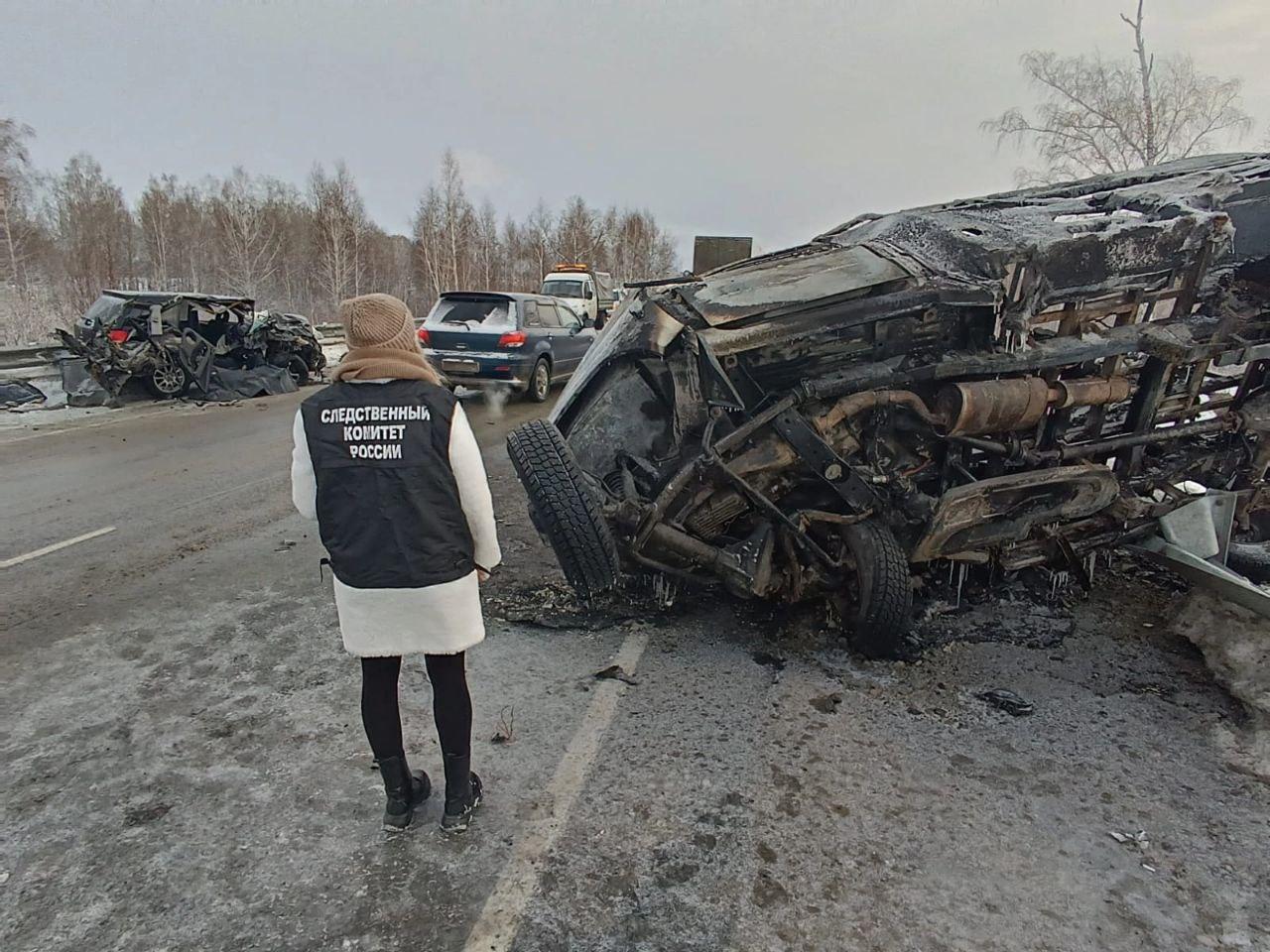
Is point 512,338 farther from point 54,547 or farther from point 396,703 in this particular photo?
point 396,703

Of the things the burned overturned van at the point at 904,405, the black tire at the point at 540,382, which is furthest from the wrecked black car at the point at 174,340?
the burned overturned van at the point at 904,405

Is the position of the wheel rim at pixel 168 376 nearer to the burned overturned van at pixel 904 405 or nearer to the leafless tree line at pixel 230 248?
the burned overturned van at pixel 904 405

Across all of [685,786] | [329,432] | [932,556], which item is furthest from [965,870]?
[329,432]

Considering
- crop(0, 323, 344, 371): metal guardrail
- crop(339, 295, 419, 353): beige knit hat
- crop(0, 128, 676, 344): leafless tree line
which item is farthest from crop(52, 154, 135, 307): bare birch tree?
crop(339, 295, 419, 353): beige knit hat

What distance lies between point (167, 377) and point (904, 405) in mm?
12678

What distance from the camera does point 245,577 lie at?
465cm

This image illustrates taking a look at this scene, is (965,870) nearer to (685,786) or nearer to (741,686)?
(685,786)

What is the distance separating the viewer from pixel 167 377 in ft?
40.8

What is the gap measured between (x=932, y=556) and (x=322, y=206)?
45.8 m

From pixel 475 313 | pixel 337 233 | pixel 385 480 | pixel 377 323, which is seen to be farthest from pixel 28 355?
pixel 337 233

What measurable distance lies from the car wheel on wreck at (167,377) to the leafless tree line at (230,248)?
21.4 meters

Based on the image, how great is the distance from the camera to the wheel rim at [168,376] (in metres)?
12.3

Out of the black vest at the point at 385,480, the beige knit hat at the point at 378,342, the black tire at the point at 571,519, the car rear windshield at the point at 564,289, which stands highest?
the car rear windshield at the point at 564,289

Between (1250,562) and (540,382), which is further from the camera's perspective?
(540,382)
